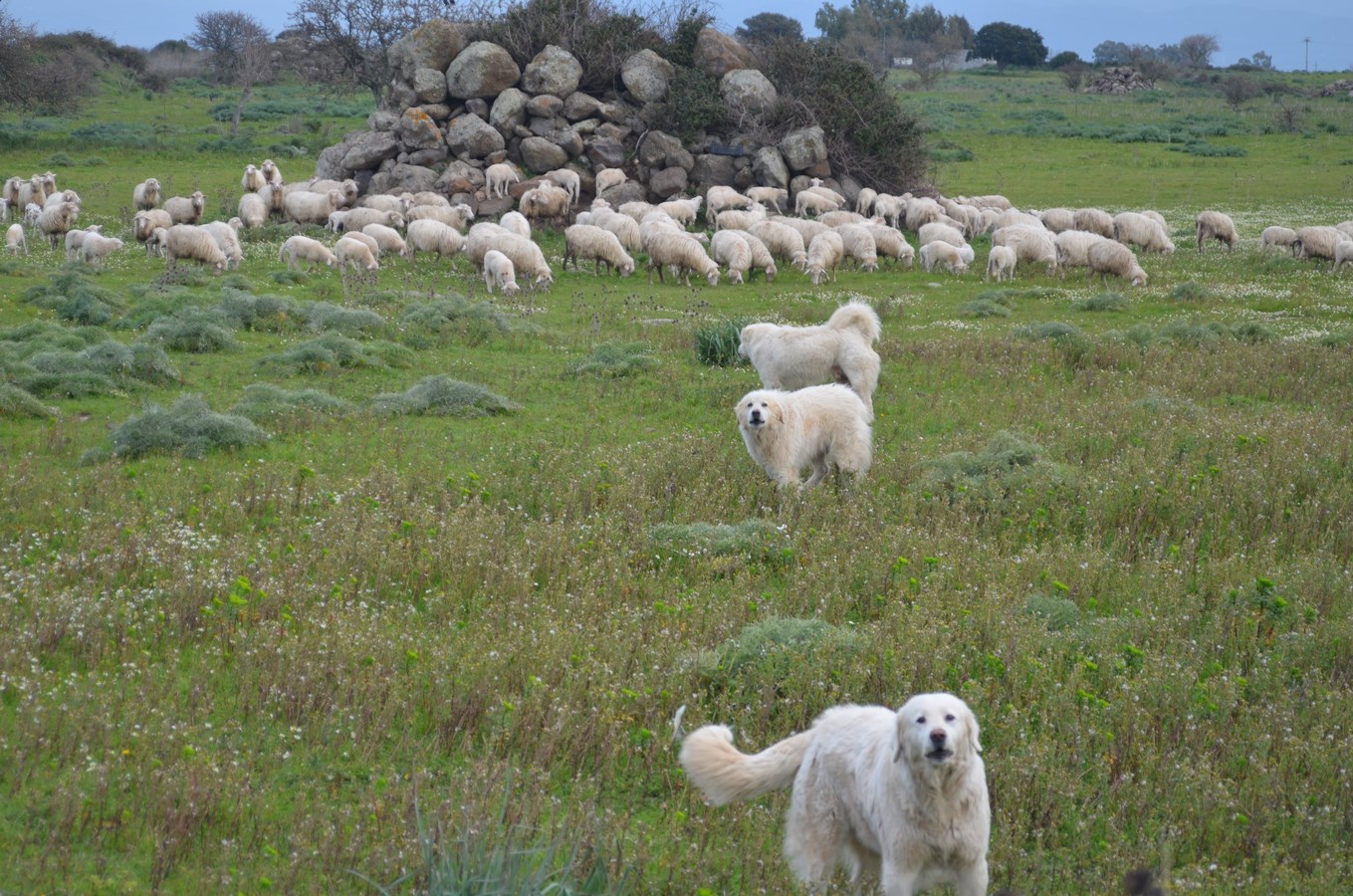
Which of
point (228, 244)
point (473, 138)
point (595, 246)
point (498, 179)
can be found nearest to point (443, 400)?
point (595, 246)

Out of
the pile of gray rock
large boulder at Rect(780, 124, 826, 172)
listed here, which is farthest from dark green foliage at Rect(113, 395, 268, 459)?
large boulder at Rect(780, 124, 826, 172)

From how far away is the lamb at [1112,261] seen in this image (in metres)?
26.2

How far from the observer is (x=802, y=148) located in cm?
3741

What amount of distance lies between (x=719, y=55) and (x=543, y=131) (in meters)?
7.14

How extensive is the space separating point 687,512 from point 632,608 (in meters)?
2.26

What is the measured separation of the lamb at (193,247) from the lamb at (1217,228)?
23774 millimetres

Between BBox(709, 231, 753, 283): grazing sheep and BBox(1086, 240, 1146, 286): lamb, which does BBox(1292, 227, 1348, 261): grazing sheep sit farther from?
BBox(709, 231, 753, 283): grazing sheep

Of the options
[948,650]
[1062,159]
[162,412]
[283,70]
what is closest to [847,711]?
A: [948,650]

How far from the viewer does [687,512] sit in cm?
1039

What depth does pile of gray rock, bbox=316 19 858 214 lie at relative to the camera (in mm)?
35875

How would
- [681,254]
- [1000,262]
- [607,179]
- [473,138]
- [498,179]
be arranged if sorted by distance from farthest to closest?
[473,138] < [607,179] < [498,179] < [1000,262] < [681,254]

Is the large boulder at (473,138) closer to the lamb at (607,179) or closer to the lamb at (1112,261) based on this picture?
the lamb at (607,179)

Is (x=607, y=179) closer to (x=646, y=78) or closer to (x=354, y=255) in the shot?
(x=646, y=78)

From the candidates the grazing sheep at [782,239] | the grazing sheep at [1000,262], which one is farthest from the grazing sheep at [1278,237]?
the grazing sheep at [782,239]
